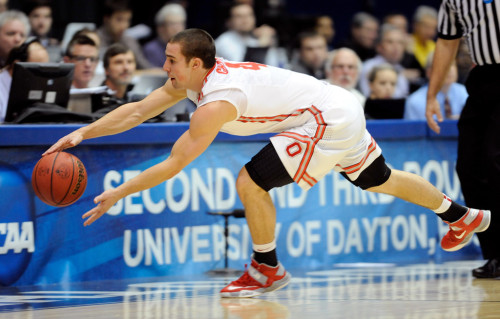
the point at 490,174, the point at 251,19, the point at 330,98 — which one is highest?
the point at 251,19

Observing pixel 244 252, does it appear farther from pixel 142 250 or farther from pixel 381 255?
pixel 381 255

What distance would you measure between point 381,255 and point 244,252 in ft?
4.36

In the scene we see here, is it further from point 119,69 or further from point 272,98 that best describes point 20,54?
point 272,98

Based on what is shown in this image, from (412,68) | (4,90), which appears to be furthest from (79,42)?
(412,68)

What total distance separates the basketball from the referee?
107 inches

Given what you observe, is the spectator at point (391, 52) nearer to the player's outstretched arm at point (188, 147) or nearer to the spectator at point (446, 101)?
the spectator at point (446, 101)

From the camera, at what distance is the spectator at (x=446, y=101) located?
8750 mm

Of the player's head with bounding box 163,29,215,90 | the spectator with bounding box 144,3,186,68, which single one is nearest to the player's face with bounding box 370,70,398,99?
the spectator with bounding box 144,3,186,68

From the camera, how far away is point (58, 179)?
5262 mm

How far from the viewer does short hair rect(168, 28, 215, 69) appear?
5.11 meters

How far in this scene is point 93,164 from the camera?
21.2 ft

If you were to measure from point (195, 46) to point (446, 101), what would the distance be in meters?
4.53

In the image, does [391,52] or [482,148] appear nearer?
[482,148]

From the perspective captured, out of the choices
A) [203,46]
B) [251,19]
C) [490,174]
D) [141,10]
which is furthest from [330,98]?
[141,10]
